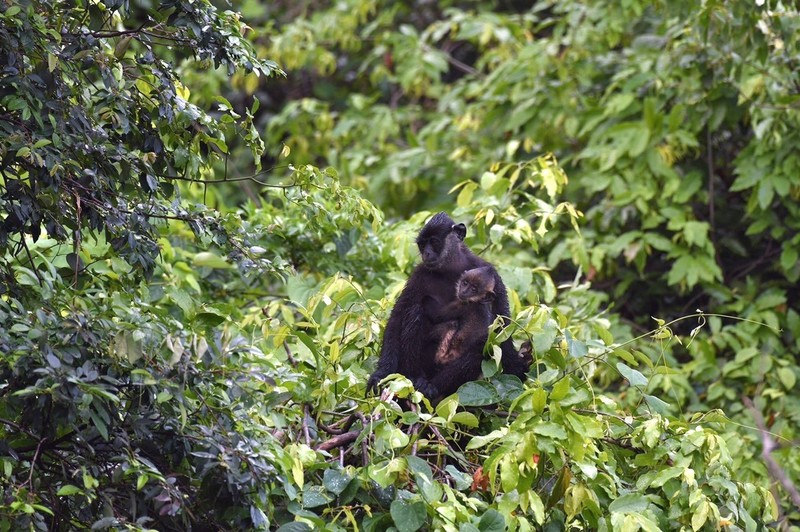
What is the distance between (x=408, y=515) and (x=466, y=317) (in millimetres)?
1514

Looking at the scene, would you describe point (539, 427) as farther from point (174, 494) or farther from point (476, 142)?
point (476, 142)

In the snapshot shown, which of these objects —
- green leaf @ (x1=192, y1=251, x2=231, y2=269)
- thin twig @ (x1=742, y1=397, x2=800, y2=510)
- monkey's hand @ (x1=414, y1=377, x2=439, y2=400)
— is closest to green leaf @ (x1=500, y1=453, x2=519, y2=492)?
thin twig @ (x1=742, y1=397, x2=800, y2=510)

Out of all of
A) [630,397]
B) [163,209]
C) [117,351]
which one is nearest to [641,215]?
[630,397]

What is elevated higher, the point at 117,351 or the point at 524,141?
the point at 117,351

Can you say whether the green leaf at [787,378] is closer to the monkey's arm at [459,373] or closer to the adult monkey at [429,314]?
the adult monkey at [429,314]

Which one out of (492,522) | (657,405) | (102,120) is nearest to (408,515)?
(492,522)

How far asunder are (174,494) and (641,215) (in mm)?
5190

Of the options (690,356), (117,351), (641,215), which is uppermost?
(117,351)

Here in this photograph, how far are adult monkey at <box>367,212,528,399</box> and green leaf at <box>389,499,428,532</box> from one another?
102 cm

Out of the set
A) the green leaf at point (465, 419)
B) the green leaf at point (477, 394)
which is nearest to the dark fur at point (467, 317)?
the green leaf at point (477, 394)

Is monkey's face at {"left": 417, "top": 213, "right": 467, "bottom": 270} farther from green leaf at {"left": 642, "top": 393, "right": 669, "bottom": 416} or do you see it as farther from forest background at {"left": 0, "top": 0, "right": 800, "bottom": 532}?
green leaf at {"left": 642, "top": 393, "right": 669, "bottom": 416}

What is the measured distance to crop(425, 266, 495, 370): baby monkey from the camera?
15.9ft

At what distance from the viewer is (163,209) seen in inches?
153

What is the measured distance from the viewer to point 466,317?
16.3 feet
